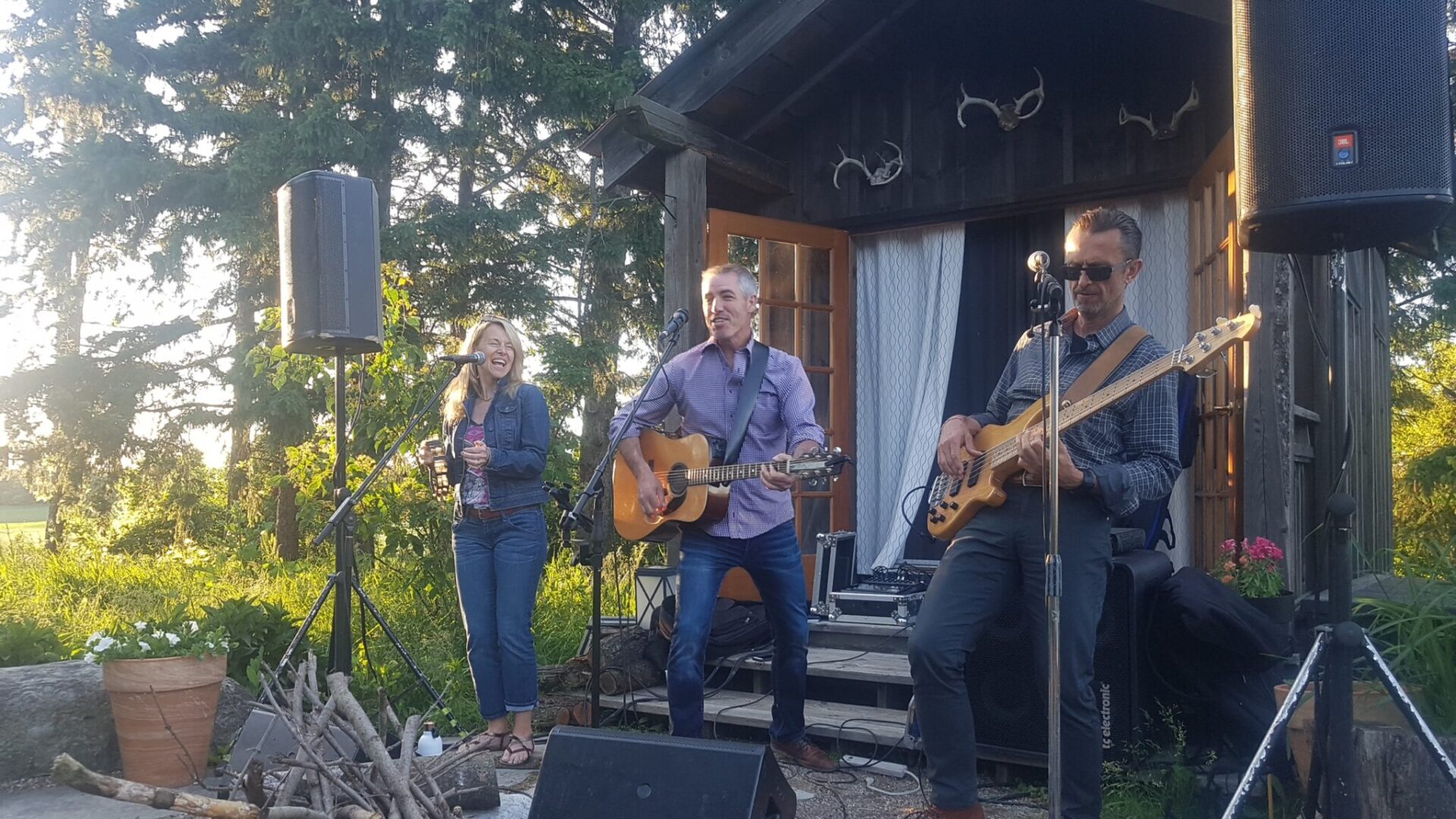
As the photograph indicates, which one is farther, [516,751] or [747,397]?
[516,751]

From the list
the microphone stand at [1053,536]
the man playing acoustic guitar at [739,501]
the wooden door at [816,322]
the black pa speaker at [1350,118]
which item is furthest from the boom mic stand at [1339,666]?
the wooden door at [816,322]

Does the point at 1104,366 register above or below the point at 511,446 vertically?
above

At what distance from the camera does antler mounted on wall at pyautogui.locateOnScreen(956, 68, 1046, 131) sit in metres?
5.34

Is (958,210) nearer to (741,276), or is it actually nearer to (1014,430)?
(741,276)

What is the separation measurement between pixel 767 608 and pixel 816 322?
2663 mm

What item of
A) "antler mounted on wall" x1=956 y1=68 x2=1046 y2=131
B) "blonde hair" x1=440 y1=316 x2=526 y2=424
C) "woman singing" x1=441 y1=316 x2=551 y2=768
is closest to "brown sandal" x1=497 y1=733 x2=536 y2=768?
"woman singing" x1=441 y1=316 x2=551 y2=768

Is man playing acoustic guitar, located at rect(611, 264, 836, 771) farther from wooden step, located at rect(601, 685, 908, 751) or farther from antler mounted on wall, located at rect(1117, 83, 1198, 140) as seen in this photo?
antler mounted on wall, located at rect(1117, 83, 1198, 140)

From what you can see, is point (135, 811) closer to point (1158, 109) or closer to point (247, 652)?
point (247, 652)

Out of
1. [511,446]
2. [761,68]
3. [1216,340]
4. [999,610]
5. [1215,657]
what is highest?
[761,68]

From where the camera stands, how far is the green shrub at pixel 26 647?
4480 mm

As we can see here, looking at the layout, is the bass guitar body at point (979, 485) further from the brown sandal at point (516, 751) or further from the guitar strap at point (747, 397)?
the brown sandal at point (516, 751)

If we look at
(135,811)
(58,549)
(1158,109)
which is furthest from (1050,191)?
(58,549)

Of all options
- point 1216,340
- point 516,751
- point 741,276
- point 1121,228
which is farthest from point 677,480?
point 1216,340

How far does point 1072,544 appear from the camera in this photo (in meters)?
2.74
